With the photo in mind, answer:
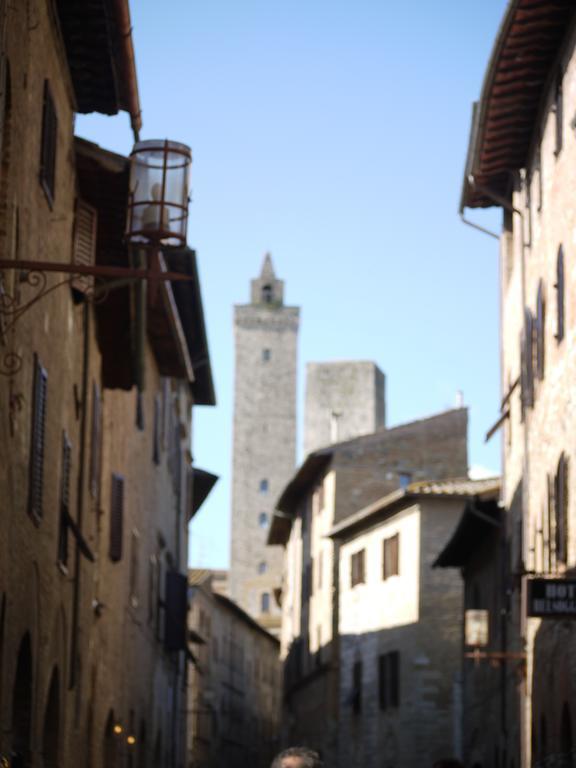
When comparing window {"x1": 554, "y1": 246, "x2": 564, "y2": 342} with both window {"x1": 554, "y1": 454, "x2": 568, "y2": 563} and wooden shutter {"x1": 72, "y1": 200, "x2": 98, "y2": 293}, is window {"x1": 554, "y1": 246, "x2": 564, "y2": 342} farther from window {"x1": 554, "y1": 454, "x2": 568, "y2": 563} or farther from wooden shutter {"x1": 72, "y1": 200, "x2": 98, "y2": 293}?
wooden shutter {"x1": 72, "y1": 200, "x2": 98, "y2": 293}

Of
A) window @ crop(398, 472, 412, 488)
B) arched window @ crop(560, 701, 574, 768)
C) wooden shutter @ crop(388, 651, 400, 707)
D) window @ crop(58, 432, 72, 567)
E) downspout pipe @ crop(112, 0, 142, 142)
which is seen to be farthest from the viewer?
window @ crop(398, 472, 412, 488)

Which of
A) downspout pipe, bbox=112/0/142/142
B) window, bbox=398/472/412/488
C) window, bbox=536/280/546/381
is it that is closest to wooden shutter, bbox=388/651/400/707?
window, bbox=398/472/412/488

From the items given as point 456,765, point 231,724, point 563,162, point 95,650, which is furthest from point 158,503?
point 231,724

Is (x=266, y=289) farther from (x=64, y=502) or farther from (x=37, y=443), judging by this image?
(x=37, y=443)

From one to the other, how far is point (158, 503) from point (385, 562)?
38.6 feet

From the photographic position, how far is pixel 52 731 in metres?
16.2

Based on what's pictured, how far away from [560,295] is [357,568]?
81.9ft

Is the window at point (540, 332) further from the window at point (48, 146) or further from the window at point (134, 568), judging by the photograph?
the window at point (48, 146)

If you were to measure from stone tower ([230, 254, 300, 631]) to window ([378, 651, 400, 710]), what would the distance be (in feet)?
188

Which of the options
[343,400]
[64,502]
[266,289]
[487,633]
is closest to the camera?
[64,502]

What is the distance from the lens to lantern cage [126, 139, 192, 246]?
10.7m

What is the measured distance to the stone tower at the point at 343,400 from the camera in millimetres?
93188

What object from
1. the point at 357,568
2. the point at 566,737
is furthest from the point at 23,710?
the point at 357,568

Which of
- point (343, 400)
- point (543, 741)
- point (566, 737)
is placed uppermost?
point (343, 400)
